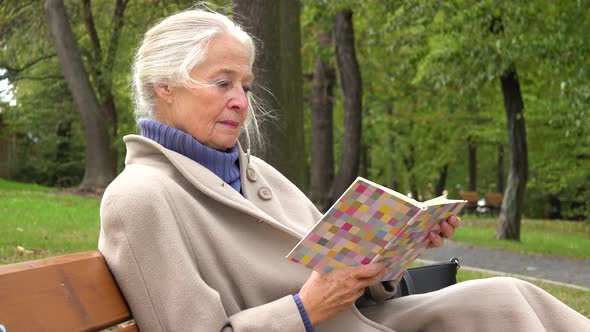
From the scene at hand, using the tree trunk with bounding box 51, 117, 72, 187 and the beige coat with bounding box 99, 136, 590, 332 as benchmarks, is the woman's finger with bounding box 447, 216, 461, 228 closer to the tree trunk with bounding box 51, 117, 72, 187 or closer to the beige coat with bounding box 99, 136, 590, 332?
the beige coat with bounding box 99, 136, 590, 332

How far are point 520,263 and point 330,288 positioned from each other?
10.1 meters

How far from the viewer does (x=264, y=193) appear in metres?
2.99

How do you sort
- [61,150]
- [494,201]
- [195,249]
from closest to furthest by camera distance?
[195,249] → [61,150] → [494,201]

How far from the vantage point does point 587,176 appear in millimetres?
25578

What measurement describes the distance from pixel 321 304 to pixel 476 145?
97.3ft

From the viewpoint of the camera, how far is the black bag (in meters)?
3.55

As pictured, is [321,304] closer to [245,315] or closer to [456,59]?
[245,315]

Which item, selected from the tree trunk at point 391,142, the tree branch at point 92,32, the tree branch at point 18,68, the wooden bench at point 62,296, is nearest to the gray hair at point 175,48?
the wooden bench at point 62,296

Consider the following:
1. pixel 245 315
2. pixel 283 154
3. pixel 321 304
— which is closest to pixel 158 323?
pixel 245 315

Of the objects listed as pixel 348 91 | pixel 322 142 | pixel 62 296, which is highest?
pixel 62 296

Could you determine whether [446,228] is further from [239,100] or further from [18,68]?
[18,68]

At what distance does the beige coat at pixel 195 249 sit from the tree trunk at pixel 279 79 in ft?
14.1

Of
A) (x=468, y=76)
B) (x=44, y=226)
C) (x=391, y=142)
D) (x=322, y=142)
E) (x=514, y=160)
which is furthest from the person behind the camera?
(x=391, y=142)

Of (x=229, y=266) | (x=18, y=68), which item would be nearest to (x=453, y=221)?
(x=229, y=266)
